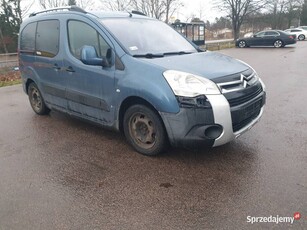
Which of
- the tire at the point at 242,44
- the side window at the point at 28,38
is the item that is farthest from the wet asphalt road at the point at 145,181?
the tire at the point at 242,44

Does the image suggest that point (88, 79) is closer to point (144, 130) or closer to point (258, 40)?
point (144, 130)

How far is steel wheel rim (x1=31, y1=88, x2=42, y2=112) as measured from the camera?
5.57 meters

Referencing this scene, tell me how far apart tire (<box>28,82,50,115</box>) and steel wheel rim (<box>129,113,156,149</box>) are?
2516 mm

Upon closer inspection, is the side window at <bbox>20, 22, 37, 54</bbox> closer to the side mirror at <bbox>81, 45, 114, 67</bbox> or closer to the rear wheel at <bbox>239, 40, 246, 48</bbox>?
the side mirror at <bbox>81, 45, 114, 67</bbox>

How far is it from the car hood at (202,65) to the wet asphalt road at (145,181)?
108 cm

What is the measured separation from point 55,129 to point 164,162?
2.30 metres

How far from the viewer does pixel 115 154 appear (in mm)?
3812

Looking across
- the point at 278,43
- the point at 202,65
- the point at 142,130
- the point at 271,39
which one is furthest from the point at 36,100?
the point at 278,43

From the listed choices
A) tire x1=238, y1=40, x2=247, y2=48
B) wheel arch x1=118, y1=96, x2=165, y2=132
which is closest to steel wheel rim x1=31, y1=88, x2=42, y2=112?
wheel arch x1=118, y1=96, x2=165, y2=132

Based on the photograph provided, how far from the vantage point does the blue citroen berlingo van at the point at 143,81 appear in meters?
3.16

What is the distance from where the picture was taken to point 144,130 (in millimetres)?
3691

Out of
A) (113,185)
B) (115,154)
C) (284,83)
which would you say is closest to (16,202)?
(113,185)

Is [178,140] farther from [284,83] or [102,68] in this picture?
[284,83]

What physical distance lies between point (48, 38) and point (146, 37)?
1831mm
